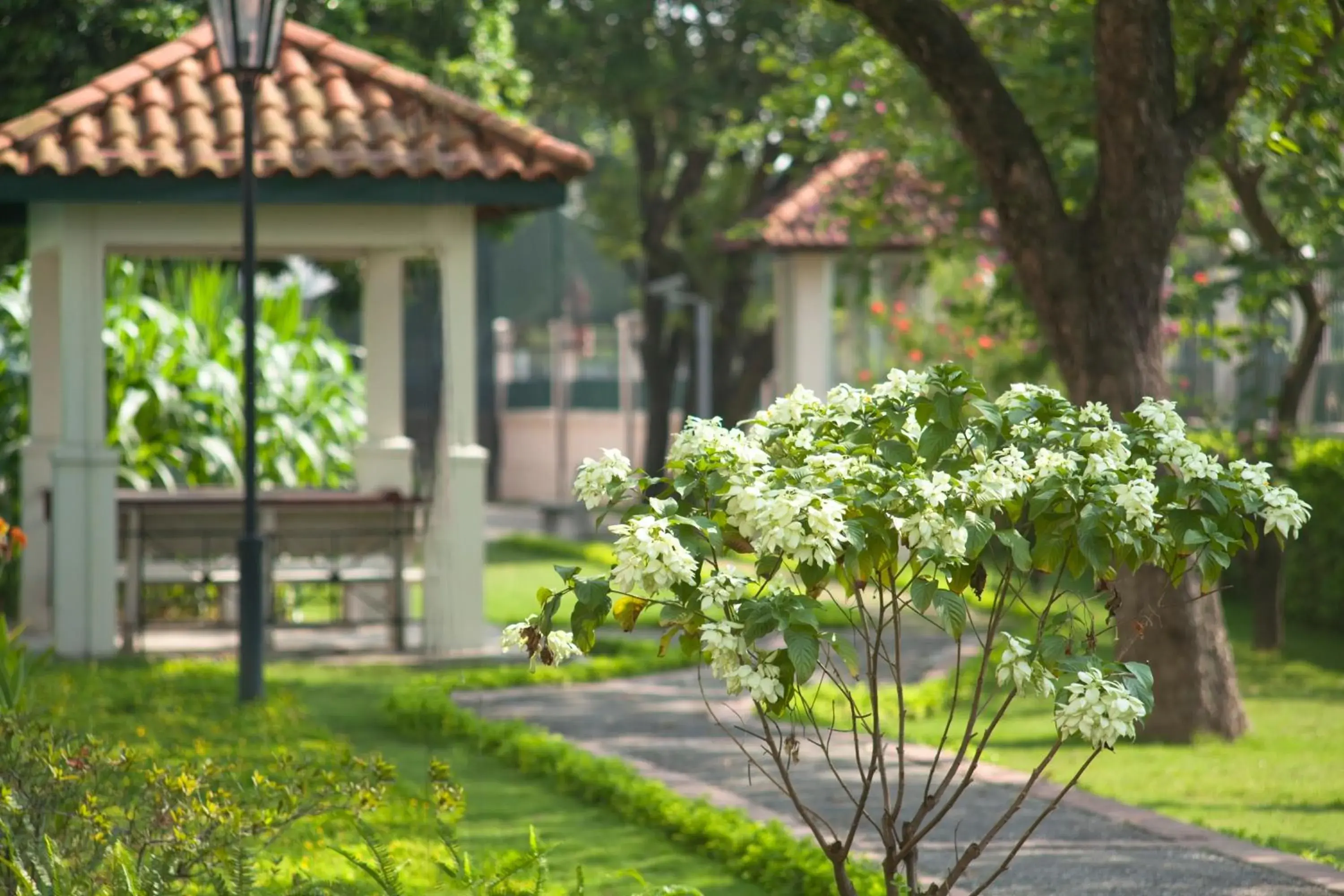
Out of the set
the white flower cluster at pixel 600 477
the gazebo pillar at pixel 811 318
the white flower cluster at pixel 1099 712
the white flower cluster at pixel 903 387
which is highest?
the gazebo pillar at pixel 811 318

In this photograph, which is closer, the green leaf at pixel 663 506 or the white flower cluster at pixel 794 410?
the green leaf at pixel 663 506

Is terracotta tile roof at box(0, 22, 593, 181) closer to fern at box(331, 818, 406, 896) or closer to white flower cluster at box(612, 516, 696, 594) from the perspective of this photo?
fern at box(331, 818, 406, 896)

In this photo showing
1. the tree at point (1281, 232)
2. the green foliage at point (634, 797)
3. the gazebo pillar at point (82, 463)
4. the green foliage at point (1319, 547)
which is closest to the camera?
the green foliage at point (634, 797)

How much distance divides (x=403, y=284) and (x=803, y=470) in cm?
965

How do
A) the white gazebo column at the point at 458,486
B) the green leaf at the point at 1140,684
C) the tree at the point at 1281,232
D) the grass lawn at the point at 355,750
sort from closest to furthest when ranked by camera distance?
the green leaf at the point at 1140,684 → the grass lawn at the point at 355,750 → the tree at the point at 1281,232 → the white gazebo column at the point at 458,486

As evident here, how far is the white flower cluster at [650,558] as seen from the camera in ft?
12.3

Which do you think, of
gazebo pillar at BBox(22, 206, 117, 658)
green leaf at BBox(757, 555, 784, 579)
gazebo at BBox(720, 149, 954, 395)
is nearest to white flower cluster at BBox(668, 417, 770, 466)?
green leaf at BBox(757, 555, 784, 579)

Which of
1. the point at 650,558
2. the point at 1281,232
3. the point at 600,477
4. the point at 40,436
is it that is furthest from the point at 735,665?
the point at 40,436

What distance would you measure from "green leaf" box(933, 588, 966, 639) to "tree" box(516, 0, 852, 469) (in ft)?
52.4

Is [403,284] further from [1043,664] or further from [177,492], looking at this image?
[1043,664]

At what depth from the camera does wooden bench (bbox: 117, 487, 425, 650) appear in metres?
11.6

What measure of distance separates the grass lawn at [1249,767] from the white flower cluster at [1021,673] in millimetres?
2840

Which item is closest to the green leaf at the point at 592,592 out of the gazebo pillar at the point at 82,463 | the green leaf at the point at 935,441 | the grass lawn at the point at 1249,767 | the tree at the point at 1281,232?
Answer: the green leaf at the point at 935,441

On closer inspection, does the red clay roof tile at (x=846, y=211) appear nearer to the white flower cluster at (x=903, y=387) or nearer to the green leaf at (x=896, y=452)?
the white flower cluster at (x=903, y=387)
